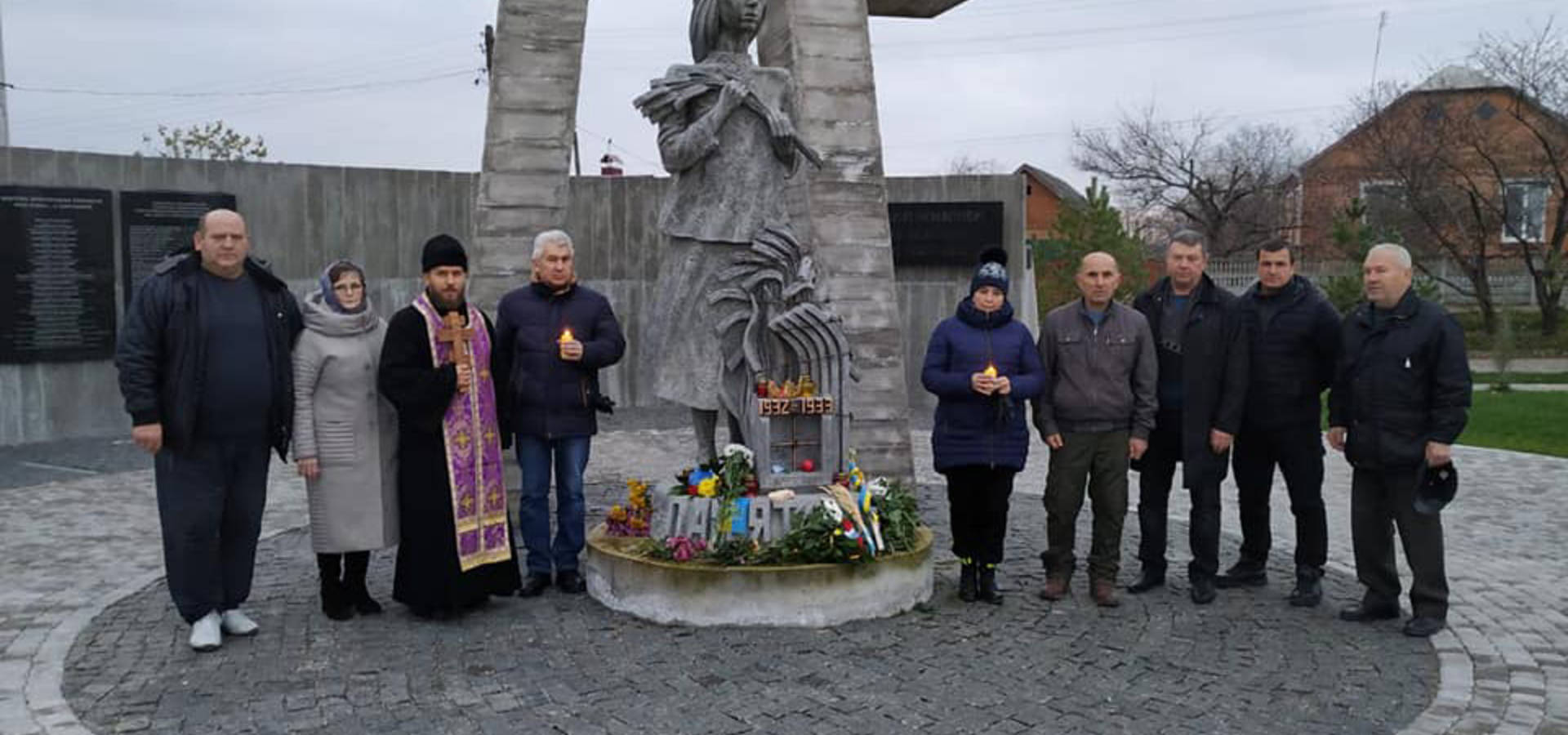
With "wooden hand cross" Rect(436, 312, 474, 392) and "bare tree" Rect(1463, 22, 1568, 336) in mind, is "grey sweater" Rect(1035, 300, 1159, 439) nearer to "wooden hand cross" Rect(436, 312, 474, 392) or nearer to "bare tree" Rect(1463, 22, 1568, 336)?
"wooden hand cross" Rect(436, 312, 474, 392)

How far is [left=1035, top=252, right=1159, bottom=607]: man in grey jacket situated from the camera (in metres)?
5.91

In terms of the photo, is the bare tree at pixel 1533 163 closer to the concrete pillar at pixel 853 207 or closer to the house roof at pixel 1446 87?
the house roof at pixel 1446 87

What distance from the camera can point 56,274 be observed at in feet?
39.1

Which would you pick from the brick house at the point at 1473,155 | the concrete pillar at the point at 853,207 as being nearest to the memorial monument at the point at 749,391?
the concrete pillar at the point at 853,207

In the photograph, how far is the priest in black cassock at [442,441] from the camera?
5.50 meters

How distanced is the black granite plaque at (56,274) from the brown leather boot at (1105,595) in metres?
10.7

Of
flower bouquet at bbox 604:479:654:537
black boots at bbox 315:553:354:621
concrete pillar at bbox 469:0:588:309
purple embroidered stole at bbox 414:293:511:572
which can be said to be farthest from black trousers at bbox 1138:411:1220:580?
concrete pillar at bbox 469:0:588:309

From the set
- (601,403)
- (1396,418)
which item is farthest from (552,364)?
(1396,418)

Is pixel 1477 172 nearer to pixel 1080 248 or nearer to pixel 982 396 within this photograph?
pixel 1080 248

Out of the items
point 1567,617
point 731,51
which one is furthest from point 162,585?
point 1567,617

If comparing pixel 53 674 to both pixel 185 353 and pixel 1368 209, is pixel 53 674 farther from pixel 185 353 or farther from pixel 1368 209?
pixel 1368 209

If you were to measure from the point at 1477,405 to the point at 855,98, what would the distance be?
1178 centimetres

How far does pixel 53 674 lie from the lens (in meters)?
5.03

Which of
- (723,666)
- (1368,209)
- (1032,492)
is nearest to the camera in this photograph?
(723,666)
